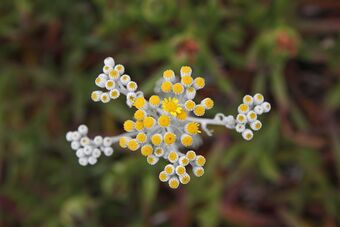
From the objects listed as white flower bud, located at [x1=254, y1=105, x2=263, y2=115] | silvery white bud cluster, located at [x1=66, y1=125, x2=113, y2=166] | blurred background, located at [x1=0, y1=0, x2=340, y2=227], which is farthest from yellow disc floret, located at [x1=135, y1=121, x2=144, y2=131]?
blurred background, located at [x1=0, y1=0, x2=340, y2=227]

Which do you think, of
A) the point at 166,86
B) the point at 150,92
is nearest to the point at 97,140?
the point at 166,86

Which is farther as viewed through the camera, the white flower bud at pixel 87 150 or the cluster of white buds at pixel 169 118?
the white flower bud at pixel 87 150

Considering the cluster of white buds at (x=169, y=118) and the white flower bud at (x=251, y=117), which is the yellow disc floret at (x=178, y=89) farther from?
the white flower bud at (x=251, y=117)

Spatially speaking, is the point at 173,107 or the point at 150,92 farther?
the point at 150,92

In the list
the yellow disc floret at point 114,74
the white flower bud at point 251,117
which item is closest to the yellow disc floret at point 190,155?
the white flower bud at point 251,117

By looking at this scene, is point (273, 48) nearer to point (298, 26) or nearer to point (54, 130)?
point (298, 26)

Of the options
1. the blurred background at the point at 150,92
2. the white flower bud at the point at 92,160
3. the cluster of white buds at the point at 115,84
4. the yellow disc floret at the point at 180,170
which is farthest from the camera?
the blurred background at the point at 150,92

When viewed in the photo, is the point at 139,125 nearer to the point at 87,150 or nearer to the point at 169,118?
the point at 169,118

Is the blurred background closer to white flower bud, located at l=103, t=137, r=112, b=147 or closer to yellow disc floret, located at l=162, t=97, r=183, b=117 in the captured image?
white flower bud, located at l=103, t=137, r=112, b=147

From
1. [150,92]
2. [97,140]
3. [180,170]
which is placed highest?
[150,92]
